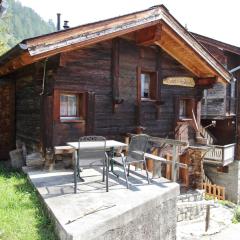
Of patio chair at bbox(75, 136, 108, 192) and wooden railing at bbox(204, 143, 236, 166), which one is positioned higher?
patio chair at bbox(75, 136, 108, 192)

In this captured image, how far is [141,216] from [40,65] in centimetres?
517

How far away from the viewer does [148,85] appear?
11.5 metres

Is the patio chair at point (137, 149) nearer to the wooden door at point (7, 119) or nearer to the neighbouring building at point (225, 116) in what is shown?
the wooden door at point (7, 119)

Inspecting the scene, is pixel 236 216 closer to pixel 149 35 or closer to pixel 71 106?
pixel 149 35

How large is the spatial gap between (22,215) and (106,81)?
210 inches

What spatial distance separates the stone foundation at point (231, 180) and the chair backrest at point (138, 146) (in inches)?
506

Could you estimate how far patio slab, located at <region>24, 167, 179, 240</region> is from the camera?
469cm

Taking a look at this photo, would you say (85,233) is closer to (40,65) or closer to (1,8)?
(1,8)

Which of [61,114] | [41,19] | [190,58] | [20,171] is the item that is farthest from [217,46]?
[41,19]

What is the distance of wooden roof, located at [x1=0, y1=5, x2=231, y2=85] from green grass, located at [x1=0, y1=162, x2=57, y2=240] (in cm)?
298

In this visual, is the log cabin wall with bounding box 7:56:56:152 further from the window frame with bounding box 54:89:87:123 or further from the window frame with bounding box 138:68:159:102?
the window frame with bounding box 138:68:159:102

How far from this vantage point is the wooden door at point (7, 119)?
1129 centimetres

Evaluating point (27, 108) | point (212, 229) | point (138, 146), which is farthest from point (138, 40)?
point (212, 229)

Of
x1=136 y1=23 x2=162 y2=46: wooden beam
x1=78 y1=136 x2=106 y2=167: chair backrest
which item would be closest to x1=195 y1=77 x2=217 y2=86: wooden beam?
x1=136 y1=23 x2=162 y2=46: wooden beam
